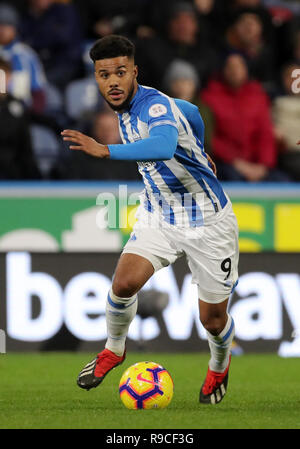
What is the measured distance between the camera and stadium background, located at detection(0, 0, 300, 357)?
10312 mm

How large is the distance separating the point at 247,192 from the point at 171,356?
1.94 metres

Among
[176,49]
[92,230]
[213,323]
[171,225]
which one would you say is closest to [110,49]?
[171,225]

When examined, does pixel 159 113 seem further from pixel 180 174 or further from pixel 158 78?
pixel 158 78

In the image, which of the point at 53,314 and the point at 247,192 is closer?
the point at 53,314

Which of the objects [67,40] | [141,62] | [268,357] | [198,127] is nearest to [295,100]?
[141,62]

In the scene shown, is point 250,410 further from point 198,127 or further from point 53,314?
point 53,314

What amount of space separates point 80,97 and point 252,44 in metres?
2.31

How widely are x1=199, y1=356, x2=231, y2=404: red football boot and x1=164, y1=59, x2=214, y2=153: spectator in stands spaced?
5.10 metres

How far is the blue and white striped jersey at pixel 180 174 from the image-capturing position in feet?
21.6

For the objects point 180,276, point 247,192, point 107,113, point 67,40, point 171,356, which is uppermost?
point 67,40

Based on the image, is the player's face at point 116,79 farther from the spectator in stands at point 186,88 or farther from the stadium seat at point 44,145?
the stadium seat at point 44,145

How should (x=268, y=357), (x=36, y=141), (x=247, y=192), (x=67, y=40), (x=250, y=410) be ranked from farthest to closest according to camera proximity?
(x=67, y=40) → (x=36, y=141) → (x=247, y=192) → (x=268, y=357) → (x=250, y=410)

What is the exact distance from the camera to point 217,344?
6.90 meters
